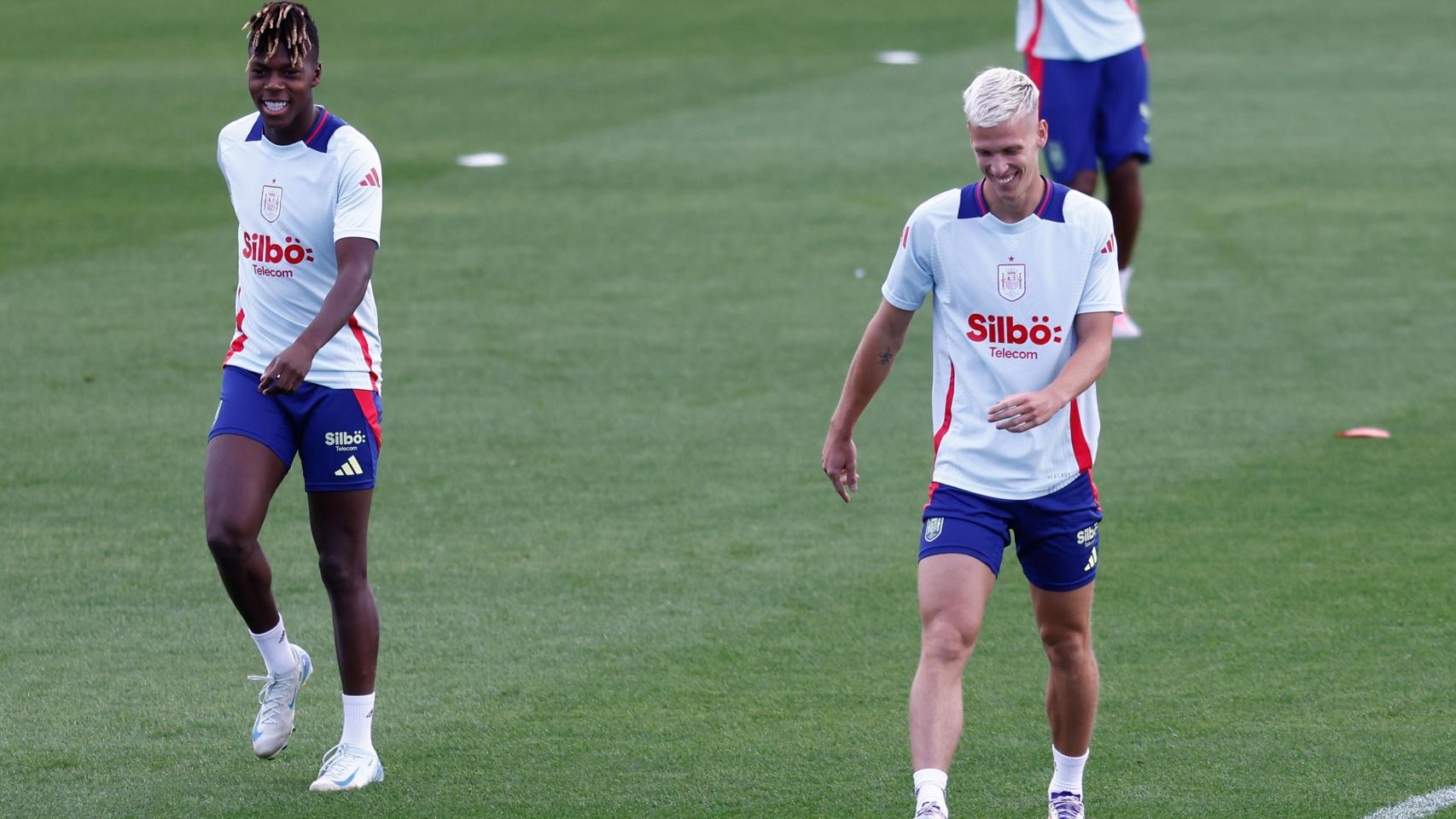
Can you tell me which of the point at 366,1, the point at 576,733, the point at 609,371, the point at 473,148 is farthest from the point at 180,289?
the point at 366,1

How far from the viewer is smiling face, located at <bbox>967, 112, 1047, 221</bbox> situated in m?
5.06

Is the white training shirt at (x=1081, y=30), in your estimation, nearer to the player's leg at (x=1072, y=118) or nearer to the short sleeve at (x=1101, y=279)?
the player's leg at (x=1072, y=118)

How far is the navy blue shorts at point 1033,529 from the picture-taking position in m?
5.20

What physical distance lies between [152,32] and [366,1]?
3.46 meters

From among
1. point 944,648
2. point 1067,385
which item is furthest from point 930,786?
point 1067,385

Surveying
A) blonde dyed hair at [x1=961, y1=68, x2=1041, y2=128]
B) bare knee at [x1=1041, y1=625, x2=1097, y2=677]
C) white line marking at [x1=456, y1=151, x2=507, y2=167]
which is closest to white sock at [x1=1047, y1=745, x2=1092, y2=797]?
bare knee at [x1=1041, y1=625, x2=1097, y2=677]

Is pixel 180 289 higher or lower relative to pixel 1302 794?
lower

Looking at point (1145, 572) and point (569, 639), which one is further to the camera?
point (1145, 572)

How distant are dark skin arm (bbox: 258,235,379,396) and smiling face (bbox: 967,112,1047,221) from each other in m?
1.71

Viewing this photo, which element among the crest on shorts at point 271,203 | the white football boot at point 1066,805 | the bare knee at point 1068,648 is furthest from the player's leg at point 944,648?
the crest on shorts at point 271,203

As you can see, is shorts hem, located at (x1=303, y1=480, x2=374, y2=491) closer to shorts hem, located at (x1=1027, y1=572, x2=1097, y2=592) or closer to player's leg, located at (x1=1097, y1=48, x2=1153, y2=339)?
shorts hem, located at (x1=1027, y1=572, x2=1097, y2=592)

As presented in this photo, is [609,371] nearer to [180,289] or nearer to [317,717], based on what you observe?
[180,289]

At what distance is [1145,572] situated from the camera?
785 centimetres

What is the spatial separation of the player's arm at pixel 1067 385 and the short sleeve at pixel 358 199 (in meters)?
1.84
